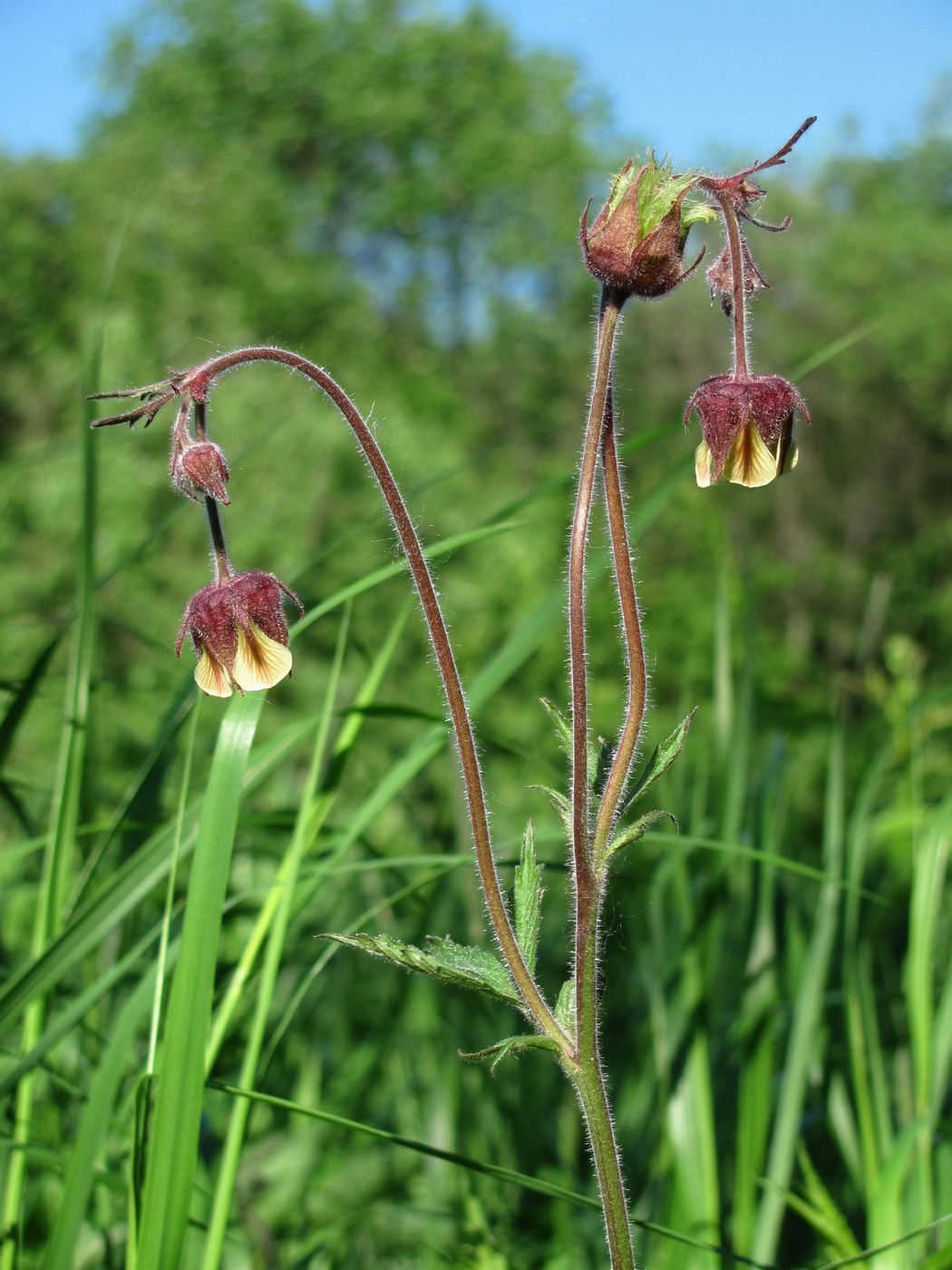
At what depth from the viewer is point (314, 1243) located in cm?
149

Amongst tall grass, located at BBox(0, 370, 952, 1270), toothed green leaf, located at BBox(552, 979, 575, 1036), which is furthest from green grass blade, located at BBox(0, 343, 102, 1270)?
toothed green leaf, located at BBox(552, 979, 575, 1036)

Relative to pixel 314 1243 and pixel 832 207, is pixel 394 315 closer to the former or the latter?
pixel 832 207

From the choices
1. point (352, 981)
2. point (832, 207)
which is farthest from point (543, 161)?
point (352, 981)

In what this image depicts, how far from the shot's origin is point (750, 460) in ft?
3.60

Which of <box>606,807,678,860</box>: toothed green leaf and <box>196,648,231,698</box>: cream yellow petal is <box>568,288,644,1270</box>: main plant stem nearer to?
<box>606,807,678,860</box>: toothed green leaf

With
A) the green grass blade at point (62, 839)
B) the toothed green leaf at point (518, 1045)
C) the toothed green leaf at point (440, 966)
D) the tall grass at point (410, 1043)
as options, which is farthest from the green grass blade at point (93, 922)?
the toothed green leaf at point (518, 1045)

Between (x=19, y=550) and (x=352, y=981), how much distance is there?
4.47 metres

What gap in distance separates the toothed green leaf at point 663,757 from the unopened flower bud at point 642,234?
40 centimetres

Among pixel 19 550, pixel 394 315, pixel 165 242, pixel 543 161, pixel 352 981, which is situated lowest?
pixel 352 981

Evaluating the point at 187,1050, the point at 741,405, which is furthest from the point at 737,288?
the point at 187,1050

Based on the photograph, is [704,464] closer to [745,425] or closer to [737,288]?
[745,425]

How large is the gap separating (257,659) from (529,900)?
0.34 m

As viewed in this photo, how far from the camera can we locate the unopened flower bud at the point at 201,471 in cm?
96

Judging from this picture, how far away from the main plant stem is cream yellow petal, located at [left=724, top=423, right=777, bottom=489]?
13cm
